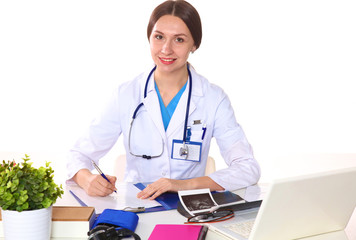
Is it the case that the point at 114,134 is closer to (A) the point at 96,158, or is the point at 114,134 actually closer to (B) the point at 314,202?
(A) the point at 96,158

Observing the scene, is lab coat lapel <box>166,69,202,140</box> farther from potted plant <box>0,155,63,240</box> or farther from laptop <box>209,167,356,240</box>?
potted plant <box>0,155,63,240</box>

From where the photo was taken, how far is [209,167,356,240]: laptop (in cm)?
123

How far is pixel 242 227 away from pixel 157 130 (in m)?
0.95

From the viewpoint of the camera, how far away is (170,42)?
2281 millimetres

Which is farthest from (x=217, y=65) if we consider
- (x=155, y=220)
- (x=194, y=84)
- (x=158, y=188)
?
(x=155, y=220)

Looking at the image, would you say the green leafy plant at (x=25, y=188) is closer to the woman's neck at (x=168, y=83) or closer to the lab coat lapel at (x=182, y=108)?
the lab coat lapel at (x=182, y=108)

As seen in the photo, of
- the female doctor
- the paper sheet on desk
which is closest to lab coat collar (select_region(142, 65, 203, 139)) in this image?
the female doctor

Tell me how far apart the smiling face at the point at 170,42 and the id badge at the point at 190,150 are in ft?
1.22

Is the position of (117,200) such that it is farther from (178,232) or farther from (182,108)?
(182,108)

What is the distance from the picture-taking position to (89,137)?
7.60 feet

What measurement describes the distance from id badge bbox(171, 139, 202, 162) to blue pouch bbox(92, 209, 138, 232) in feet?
2.63

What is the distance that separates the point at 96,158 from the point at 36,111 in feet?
11.0

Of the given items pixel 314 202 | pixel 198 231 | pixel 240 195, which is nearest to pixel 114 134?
pixel 240 195

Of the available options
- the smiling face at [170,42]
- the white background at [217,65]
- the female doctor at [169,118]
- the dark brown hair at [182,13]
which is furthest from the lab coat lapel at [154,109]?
the white background at [217,65]
